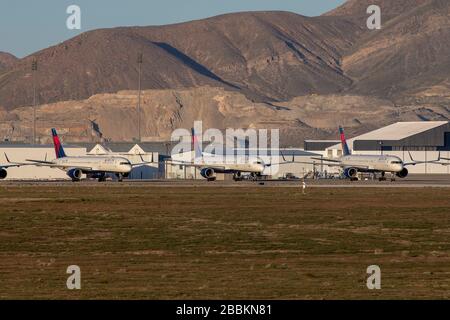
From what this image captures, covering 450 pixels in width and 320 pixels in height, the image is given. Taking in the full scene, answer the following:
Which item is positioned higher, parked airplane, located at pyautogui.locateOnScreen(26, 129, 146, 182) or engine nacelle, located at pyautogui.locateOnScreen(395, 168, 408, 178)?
parked airplane, located at pyautogui.locateOnScreen(26, 129, 146, 182)

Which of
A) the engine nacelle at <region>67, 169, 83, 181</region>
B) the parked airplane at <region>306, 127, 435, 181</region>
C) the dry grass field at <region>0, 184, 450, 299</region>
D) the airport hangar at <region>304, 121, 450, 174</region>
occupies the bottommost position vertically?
the dry grass field at <region>0, 184, 450, 299</region>

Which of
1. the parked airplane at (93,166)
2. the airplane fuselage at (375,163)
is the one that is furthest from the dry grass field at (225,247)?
the airplane fuselage at (375,163)

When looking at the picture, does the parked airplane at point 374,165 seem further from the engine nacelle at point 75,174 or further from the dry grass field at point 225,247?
the dry grass field at point 225,247

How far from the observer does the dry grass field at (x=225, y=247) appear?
35812mm

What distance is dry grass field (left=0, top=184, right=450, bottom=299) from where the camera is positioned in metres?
35.8

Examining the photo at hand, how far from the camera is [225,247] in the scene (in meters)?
50.5

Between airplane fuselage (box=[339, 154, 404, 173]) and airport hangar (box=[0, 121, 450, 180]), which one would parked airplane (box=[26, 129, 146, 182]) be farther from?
airplane fuselage (box=[339, 154, 404, 173])

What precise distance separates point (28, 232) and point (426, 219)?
79.7ft

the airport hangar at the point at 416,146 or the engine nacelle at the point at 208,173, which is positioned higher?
the airport hangar at the point at 416,146

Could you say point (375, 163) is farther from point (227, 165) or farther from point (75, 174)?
point (75, 174)

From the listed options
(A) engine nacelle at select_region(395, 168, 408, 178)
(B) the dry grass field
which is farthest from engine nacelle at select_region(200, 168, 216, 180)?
(B) the dry grass field

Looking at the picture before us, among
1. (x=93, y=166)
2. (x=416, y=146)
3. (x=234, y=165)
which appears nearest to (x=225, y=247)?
(x=93, y=166)
